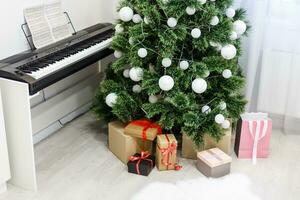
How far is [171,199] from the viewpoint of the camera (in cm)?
251

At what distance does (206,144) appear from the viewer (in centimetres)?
291

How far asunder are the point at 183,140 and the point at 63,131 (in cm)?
96

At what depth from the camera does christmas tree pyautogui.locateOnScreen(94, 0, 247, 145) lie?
2607mm

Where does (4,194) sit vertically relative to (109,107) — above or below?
below

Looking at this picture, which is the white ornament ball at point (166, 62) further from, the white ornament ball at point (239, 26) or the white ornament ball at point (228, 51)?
the white ornament ball at point (239, 26)

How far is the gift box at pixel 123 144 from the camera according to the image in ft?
9.28

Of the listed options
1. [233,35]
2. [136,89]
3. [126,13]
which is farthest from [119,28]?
[233,35]

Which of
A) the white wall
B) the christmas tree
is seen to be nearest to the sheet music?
the white wall

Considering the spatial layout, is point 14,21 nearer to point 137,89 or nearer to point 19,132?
point 19,132

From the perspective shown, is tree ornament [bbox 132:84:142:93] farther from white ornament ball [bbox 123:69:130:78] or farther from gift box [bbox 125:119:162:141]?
gift box [bbox 125:119:162:141]

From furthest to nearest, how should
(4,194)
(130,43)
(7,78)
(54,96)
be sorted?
(54,96) → (130,43) → (4,194) → (7,78)

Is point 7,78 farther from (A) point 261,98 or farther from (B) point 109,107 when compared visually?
(A) point 261,98

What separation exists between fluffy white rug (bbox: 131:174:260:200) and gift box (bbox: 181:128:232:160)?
24 cm

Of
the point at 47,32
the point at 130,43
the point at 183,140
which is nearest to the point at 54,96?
the point at 47,32
